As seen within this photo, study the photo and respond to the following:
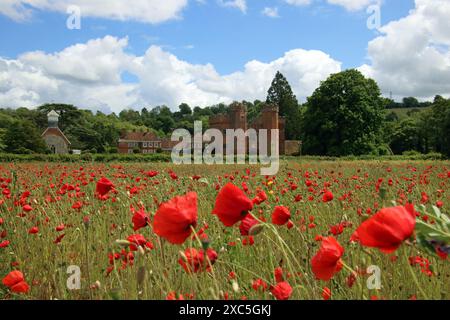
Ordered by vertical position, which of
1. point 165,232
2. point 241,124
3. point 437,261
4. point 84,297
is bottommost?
point 84,297

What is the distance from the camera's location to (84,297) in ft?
8.59

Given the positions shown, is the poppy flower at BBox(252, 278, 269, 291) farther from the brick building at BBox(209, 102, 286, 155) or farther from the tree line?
the brick building at BBox(209, 102, 286, 155)

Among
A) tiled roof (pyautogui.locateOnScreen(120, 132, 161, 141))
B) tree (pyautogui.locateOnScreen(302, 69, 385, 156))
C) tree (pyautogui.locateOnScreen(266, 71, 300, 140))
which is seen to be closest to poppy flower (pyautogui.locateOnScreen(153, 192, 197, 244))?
tree (pyautogui.locateOnScreen(302, 69, 385, 156))

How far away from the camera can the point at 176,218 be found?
4.52 ft

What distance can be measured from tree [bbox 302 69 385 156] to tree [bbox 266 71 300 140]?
13896 mm

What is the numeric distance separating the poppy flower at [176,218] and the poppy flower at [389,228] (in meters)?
0.52

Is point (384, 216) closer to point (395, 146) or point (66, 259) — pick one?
point (66, 259)

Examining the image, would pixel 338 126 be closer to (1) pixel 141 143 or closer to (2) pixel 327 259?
(2) pixel 327 259

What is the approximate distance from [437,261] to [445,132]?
3788 centimetres

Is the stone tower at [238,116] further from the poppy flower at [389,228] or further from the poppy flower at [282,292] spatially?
the poppy flower at [389,228]

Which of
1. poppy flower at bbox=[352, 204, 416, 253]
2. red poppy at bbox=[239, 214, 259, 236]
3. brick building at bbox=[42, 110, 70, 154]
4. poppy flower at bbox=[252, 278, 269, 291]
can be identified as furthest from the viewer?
brick building at bbox=[42, 110, 70, 154]

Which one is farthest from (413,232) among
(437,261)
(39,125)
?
(39,125)

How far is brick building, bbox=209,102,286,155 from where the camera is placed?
172ft
